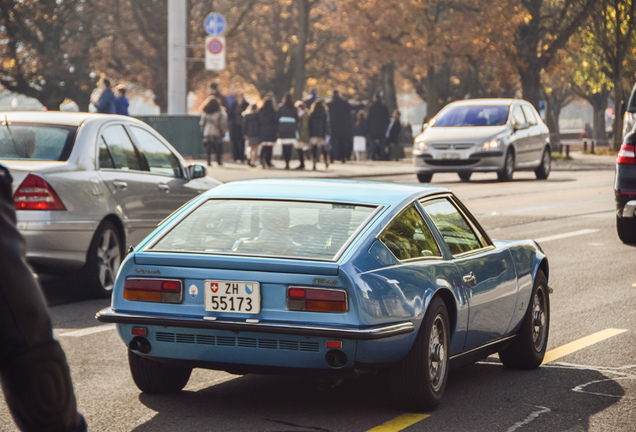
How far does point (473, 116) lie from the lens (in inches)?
1012

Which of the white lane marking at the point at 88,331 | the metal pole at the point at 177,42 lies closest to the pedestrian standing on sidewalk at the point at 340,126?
the metal pole at the point at 177,42

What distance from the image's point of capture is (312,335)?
5297 millimetres

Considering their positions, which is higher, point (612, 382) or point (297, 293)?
point (297, 293)

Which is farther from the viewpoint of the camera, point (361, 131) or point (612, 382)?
point (361, 131)

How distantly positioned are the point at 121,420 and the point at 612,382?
2751mm

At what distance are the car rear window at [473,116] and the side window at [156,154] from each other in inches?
589

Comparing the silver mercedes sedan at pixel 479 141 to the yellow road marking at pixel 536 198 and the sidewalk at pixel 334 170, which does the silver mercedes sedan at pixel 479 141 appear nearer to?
the yellow road marking at pixel 536 198

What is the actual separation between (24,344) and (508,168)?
79.4ft

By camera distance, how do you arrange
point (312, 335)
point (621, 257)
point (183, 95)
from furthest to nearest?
point (183, 95) → point (621, 257) → point (312, 335)

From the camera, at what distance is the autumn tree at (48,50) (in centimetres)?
4706

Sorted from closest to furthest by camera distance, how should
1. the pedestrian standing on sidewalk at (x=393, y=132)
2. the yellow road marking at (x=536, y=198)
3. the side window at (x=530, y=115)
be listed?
1. the yellow road marking at (x=536, y=198)
2. the side window at (x=530, y=115)
3. the pedestrian standing on sidewalk at (x=393, y=132)

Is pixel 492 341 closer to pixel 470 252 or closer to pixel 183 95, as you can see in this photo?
pixel 470 252

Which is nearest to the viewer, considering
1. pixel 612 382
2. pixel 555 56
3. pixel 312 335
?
pixel 312 335

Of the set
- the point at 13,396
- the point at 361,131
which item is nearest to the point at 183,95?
the point at 361,131
